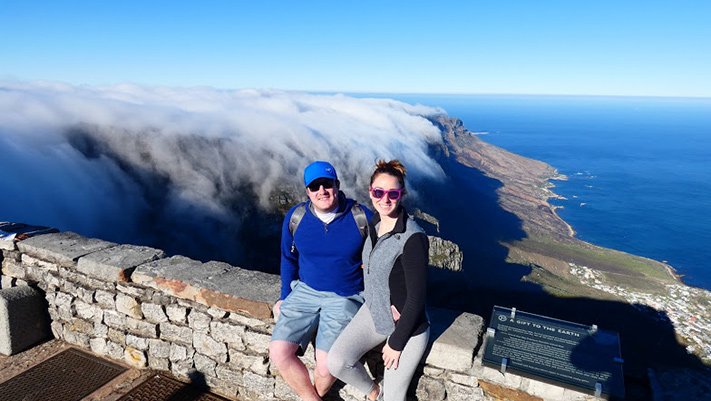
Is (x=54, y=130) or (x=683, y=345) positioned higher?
(x=54, y=130)

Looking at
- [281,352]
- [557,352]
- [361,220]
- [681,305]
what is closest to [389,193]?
[361,220]

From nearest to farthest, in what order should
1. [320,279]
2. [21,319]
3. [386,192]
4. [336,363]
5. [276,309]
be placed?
1. [386,192]
2. [336,363]
3. [320,279]
4. [276,309]
5. [21,319]

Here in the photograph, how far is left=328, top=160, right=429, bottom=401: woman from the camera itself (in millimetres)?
3240

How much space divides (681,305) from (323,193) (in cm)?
8941

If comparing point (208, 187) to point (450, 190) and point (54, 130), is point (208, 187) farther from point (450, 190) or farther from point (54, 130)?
point (450, 190)

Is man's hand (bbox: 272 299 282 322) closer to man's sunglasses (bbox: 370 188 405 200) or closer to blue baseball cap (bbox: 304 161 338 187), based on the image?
blue baseball cap (bbox: 304 161 338 187)

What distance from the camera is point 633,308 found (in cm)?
7056

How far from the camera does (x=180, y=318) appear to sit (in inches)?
186

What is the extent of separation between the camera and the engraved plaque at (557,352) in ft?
11.0

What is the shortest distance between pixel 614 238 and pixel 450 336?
127173mm

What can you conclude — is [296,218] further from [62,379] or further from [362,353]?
[62,379]

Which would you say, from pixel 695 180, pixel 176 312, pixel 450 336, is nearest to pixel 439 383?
pixel 450 336

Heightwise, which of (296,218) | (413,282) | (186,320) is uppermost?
(296,218)

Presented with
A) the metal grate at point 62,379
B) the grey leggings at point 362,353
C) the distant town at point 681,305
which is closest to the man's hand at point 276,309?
the grey leggings at point 362,353
